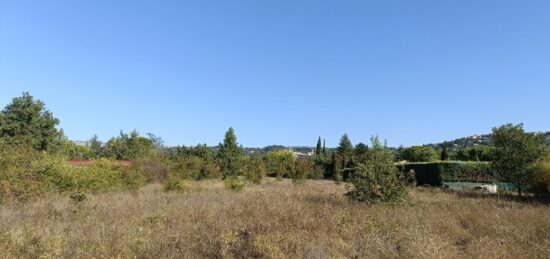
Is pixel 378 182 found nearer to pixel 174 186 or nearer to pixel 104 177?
pixel 174 186

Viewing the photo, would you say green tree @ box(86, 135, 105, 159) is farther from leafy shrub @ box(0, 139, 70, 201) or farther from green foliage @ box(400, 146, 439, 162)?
green foliage @ box(400, 146, 439, 162)

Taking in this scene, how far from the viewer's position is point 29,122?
3903 centimetres

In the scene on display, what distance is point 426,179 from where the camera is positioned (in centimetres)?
3544

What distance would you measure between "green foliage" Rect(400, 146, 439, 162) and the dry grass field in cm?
6858

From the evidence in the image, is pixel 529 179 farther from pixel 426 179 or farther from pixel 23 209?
pixel 23 209

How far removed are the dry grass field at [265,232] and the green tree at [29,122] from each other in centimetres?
3057

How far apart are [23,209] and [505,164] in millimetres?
21700

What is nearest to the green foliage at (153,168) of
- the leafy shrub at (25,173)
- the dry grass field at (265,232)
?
the leafy shrub at (25,173)

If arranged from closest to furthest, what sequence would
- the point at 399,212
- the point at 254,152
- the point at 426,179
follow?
1. the point at 399,212
2. the point at 426,179
3. the point at 254,152

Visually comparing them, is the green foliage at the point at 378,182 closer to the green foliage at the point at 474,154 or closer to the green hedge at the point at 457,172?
the green hedge at the point at 457,172

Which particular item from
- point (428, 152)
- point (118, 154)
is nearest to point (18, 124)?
point (118, 154)

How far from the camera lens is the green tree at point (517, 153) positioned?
69.0ft

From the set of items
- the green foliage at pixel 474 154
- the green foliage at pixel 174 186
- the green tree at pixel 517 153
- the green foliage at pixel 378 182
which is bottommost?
the green foliage at pixel 174 186

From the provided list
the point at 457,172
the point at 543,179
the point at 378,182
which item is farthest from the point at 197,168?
the point at 543,179
